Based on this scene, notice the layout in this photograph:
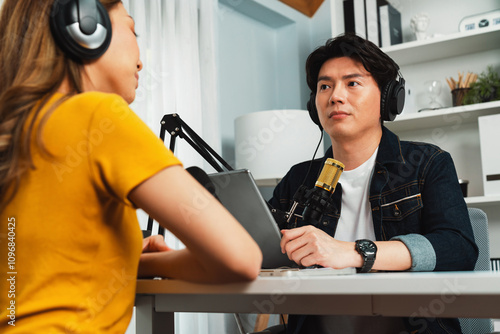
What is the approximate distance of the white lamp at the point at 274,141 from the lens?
109 inches

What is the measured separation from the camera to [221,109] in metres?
3.28

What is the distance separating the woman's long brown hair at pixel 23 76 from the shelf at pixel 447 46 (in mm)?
2357

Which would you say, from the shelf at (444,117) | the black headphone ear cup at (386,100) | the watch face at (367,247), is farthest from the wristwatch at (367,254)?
the shelf at (444,117)

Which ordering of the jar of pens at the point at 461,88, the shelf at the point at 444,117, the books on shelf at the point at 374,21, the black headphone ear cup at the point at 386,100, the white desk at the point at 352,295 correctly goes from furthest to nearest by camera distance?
1. the books on shelf at the point at 374,21
2. the jar of pens at the point at 461,88
3. the shelf at the point at 444,117
4. the black headphone ear cup at the point at 386,100
5. the white desk at the point at 352,295

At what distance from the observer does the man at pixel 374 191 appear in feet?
3.96

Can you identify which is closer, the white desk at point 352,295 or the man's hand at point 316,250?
the white desk at point 352,295

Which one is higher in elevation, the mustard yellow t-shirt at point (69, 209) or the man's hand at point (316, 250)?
the mustard yellow t-shirt at point (69, 209)

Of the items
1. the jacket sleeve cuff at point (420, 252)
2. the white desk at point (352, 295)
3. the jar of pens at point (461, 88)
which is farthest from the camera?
the jar of pens at point (461, 88)

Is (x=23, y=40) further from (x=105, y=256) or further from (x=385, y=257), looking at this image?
(x=385, y=257)

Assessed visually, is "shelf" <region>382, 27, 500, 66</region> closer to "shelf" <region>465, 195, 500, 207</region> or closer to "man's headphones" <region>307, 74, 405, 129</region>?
"shelf" <region>465, 195, 500, 207</region>

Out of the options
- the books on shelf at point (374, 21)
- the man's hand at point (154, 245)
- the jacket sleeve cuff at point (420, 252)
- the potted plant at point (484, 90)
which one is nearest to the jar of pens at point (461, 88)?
the potted plant at point (484, 90)

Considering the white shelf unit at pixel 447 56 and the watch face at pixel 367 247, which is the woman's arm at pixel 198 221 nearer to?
the watch face at pixel 367 247

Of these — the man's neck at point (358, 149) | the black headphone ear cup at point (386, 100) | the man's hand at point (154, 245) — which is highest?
the black headphone ear cup at point (386, 100)

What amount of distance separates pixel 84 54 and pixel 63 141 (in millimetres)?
168
